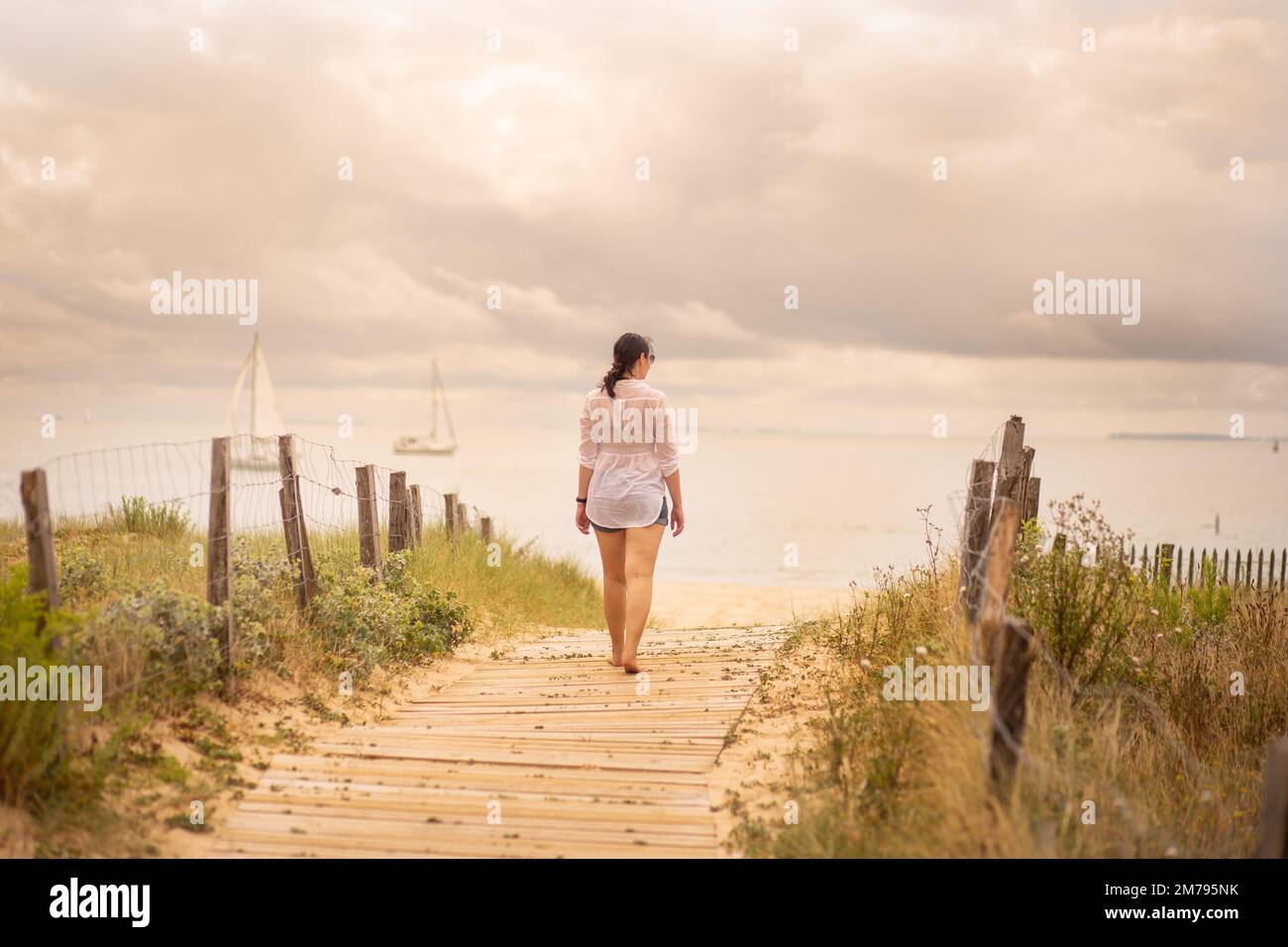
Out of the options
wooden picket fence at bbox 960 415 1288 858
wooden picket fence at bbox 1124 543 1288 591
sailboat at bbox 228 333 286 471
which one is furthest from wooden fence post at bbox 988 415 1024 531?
sailboat at bbox 228 333 286 471

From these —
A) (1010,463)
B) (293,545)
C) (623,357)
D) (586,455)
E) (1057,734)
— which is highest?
(623,357)

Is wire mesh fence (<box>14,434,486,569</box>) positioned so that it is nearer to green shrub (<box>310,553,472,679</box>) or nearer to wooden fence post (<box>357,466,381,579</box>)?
wooden fence post (<box>357,466,381,579</box>)

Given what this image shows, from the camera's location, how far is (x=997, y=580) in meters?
4.27

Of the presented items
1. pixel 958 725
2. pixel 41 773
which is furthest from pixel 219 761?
pixel 958 725

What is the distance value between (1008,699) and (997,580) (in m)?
0.80

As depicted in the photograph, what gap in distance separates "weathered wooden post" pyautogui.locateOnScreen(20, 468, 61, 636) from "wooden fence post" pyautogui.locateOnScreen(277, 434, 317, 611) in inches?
84.4

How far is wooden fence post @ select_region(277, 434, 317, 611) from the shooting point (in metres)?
6.73

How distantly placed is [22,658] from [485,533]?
32.6ft

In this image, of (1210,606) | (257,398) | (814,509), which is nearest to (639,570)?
(1210,606)

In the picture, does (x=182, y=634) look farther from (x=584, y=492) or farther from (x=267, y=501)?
(x=267, y=501)

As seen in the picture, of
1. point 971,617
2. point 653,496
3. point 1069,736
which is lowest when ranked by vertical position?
point 1069,736

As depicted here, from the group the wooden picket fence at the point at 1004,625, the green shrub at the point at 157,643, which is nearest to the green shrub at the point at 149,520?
the green shrub at the point at 157,643

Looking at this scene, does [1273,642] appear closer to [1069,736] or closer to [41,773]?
[1069,736]

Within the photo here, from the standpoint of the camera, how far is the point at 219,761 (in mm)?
4938
